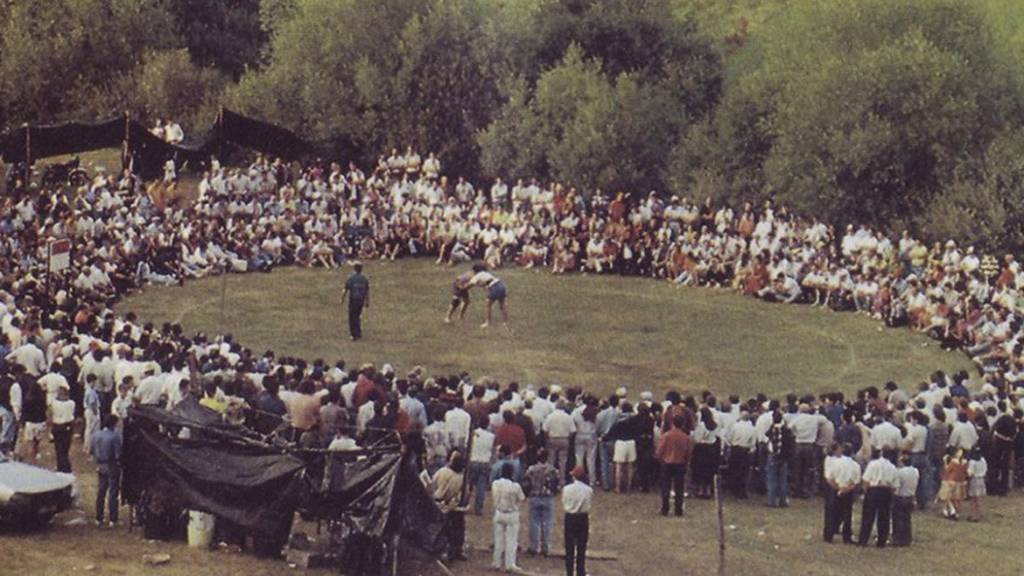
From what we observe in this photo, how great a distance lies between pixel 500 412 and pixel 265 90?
1354 inches

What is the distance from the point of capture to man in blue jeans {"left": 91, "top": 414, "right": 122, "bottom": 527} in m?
23.6

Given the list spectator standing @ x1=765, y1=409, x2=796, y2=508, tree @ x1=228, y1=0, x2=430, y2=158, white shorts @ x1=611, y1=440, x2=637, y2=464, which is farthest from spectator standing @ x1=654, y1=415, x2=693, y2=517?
tree @ x1=228, y1=0, x2=430, y2=158

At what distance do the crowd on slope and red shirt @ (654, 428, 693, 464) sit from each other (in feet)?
0.12

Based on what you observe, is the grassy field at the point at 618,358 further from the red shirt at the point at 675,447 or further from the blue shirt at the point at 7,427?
the blue shirt at the point at 7,427

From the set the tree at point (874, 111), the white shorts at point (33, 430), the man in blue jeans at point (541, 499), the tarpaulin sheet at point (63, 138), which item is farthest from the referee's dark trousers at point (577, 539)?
the tarpaulin sheet at point (63, 138)

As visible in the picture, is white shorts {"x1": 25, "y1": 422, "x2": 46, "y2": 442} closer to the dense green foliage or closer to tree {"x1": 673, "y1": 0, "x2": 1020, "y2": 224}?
the dense green foliage

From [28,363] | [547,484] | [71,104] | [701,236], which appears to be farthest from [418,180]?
[547,484]

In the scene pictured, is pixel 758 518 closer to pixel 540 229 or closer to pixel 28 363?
pixel 28 363

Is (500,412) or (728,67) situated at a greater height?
(728,67)

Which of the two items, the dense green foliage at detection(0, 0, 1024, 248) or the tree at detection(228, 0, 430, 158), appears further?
the tree at detection(228, 0, 430, 158)

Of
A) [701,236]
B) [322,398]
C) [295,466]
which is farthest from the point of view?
[701,236]

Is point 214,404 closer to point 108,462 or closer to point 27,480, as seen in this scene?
point 108,462

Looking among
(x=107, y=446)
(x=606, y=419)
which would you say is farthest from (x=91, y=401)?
(x=606, y=419)

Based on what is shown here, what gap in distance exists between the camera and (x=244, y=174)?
162ft
